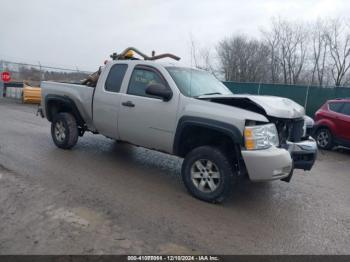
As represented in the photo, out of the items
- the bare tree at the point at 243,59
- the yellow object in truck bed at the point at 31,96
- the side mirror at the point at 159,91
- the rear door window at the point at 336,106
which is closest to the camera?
the side mirror at the point at 159,91

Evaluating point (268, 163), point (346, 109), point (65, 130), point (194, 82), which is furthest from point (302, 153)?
point (346, 109)

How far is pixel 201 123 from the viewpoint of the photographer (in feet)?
15.8

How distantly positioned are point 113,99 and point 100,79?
2.18ft

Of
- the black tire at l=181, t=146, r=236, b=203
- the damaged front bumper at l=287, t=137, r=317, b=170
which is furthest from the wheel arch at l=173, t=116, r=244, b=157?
the damaged front bumper at l=287, t=137, r=317, b=170

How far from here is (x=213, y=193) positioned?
15.4ft

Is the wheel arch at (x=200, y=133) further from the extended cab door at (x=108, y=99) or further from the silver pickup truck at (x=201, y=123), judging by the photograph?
the extended cab door at (x=108, y=99)

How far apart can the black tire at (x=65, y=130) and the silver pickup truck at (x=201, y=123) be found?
1.90 ft

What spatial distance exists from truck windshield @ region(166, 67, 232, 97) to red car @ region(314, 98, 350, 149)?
5.20 metres

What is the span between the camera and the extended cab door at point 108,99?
609 centimetres

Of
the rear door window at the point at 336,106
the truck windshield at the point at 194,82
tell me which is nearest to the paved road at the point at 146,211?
the truck windshield at the point at 194,82

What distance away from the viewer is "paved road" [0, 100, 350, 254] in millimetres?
3518

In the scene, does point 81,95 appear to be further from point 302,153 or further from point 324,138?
point 324,138

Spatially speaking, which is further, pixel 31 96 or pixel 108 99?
pixel 31 96

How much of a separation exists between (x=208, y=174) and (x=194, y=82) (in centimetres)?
166
